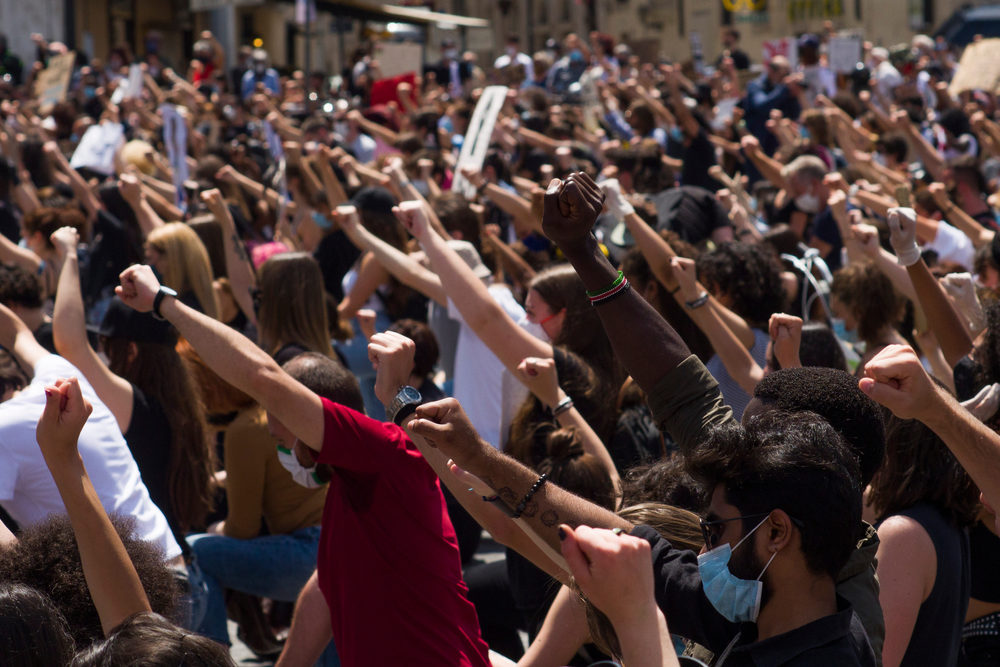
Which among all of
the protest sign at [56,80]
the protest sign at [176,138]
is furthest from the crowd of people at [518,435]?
the protest sign at [56,80]

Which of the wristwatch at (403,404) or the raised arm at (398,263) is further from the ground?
the wristwatch at (403,404)

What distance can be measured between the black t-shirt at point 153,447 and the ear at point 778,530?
262cm

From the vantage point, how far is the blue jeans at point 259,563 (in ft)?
14.7

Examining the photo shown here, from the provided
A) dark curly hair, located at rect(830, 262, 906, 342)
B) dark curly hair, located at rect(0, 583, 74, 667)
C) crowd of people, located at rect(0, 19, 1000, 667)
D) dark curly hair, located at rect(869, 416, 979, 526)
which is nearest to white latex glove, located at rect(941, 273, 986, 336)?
crowd of people, located at rect(0, 19, 1000, 667)

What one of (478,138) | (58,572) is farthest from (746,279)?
(478,138)

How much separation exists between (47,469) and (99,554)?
96 cm

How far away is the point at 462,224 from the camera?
683cm

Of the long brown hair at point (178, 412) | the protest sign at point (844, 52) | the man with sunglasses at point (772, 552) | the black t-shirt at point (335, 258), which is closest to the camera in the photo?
the man with sunglasses at point (772, 552)

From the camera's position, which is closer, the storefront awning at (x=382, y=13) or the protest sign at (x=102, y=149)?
the protest sign at (x=102, y=149)

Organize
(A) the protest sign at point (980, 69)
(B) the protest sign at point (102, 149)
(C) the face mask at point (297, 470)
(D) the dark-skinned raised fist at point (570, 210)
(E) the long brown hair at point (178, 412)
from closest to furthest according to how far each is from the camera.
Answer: (D) the dark-skinned raised fist at point (570, 210) < (C) the face mask at point (297, 470) < (E) the long brown hair at point (178, 412) < (B) the protest sign at point (102, 149) < (A) the protest sign at point (980, 69)

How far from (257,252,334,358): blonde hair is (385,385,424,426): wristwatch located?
8.00 feet

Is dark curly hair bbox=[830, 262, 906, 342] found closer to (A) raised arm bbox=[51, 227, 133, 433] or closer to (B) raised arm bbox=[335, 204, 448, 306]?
(B) raised arm bbox=[335, 204, 448, 306]

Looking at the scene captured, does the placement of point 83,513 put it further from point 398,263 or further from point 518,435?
point 398,263

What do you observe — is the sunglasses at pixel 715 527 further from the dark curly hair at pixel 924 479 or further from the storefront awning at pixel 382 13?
the storefront awning at pixel 382 13
